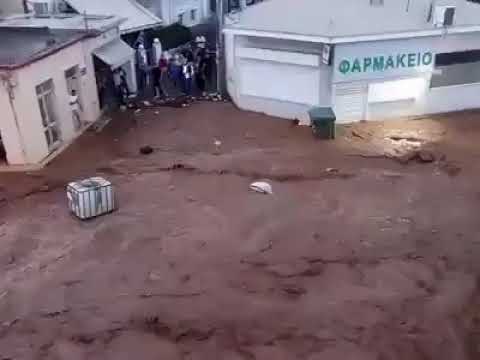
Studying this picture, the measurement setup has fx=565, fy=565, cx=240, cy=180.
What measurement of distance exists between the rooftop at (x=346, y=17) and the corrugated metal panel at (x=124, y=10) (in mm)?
6835

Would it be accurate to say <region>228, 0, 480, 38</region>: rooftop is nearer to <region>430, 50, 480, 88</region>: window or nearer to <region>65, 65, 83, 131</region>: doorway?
<region>430, 50, 480, 88</region>: window

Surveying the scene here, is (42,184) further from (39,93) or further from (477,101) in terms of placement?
(477,101)

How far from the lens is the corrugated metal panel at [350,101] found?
18.9 meters

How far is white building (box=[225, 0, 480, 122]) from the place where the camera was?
18453mm

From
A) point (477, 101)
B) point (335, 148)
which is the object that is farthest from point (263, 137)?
point (477, 101)

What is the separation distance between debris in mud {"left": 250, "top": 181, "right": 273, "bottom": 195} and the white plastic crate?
350cm

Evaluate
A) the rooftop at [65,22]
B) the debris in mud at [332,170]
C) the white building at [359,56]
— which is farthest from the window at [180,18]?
the debris in mud at [332,170]

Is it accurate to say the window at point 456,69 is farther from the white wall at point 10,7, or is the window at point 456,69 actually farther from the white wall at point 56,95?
the white wall at point 10,7

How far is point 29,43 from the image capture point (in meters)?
17.6

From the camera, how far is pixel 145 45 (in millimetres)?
25984

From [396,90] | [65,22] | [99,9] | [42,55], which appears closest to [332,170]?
[396,90]

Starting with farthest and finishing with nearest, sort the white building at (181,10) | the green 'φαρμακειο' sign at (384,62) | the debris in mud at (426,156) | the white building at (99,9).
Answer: the white building at (181,10) → the white building at (99,9) → the green 'φαρμακειο' sign at (384,62) → the debris in mud at (426,156)

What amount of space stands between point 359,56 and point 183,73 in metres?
7.15

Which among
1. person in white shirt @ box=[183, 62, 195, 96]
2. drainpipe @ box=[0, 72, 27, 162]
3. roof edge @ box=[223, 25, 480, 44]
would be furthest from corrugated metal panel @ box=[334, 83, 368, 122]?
drainpipe @ box=[0, 72, 27, 162]
